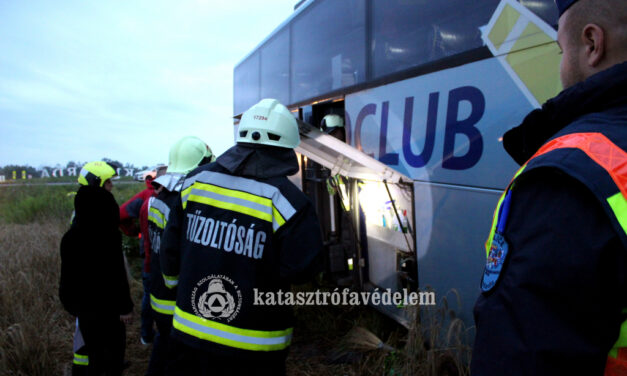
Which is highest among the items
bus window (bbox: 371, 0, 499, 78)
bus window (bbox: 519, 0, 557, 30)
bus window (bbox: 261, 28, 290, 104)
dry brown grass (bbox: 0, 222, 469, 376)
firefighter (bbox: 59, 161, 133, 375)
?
bus window (bbox: 261, 28, 290, 104)

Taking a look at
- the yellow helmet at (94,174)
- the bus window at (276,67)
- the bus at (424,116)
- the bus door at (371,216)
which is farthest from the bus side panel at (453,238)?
the bus window at (276,67)

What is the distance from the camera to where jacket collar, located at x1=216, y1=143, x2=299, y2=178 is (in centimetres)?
191

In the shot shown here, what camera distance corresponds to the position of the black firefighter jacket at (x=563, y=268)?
0.63m

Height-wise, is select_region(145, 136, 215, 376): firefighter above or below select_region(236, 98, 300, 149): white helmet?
below

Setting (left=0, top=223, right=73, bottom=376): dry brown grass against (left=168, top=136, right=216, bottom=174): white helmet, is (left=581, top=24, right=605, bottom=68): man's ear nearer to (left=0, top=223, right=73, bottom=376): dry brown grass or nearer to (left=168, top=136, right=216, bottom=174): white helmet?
(left=168, top=136, right=216, bottom=174): white helmet

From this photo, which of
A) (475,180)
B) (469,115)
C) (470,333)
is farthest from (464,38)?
(470,333)

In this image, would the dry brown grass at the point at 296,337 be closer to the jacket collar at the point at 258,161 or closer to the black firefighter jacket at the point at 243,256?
the black firefighter jacket at the point at 243,256

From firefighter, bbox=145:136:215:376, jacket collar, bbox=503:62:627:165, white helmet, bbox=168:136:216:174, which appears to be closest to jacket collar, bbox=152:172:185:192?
firefighter, bbox=145:136:215:376

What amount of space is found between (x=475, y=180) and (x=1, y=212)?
10.3 meters

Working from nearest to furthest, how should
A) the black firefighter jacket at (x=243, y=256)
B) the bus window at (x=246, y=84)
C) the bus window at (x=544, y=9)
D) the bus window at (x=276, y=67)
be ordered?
the black firefighter jacket at (x=243, y=256) → the bus window at (x=544, y=9) → the bus window at (x=276, y=67) → the bus window at (x=246, y=84)

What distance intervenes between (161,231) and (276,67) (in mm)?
3682

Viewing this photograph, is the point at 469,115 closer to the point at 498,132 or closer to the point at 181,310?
the point at 498,132

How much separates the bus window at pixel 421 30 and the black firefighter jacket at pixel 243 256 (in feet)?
5.22

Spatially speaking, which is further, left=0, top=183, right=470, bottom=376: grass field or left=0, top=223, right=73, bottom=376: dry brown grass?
left=0, top=223, right=73, bottom=376: dry brown grass
